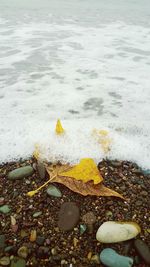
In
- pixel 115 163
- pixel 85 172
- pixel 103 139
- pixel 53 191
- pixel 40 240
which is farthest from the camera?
pixel 103 139

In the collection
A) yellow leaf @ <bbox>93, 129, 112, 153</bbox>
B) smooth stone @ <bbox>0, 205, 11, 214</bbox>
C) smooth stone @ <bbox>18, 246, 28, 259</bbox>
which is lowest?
smooth stone @ <bbox>18, 246, 28, 259</bbox>

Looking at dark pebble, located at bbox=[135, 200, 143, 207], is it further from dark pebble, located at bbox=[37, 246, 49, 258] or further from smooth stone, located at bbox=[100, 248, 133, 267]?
dark pebble, located at bbox=[37, 246, 49, 258]

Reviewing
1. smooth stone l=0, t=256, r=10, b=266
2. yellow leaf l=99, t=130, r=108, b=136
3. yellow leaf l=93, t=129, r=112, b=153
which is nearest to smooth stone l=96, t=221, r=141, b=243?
smooth stone l=0, t=256, r=10, b=266

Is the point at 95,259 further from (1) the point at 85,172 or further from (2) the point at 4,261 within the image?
(1) the point at 85,172

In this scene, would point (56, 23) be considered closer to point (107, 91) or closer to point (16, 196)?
point (107, 91)

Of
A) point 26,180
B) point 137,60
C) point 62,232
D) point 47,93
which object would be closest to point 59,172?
point 26,180

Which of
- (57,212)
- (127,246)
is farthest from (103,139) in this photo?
(127,246)

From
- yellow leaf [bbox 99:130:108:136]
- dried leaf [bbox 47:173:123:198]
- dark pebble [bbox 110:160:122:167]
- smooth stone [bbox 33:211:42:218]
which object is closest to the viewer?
smooth stone [bbox 33:211:42:218]
